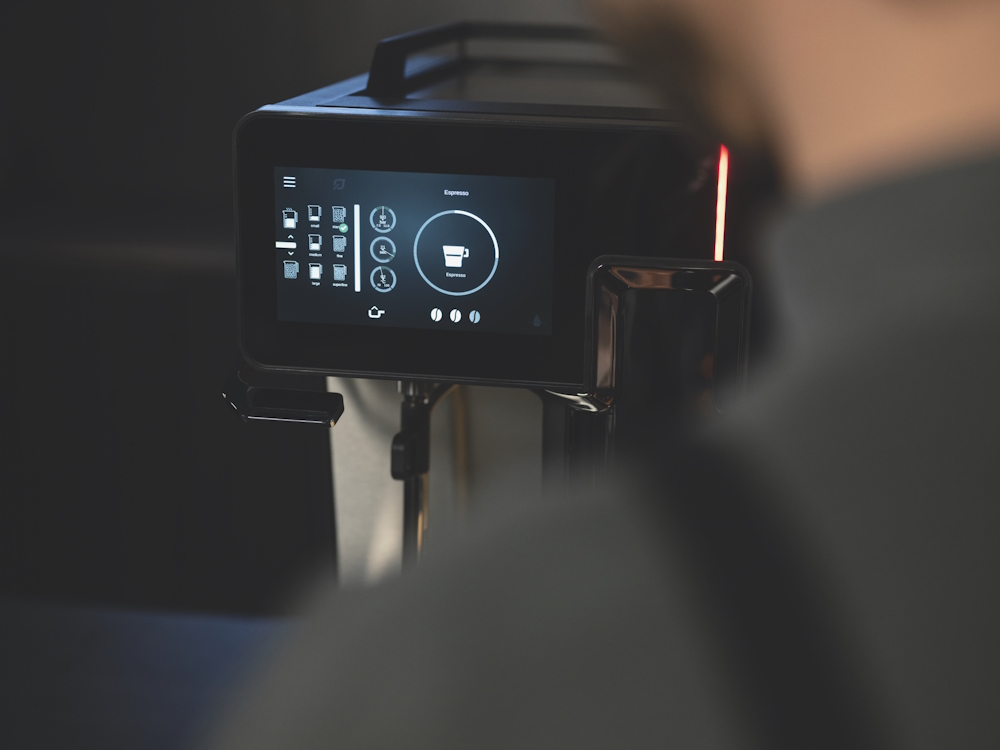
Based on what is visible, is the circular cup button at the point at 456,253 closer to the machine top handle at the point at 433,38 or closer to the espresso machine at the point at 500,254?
the espresso machine at the point at 500,254

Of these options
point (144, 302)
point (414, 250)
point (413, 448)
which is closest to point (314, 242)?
point (414, 250)

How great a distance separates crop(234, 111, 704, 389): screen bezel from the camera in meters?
0.55

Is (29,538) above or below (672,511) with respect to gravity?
below

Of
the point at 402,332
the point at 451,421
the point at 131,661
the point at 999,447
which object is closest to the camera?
the point at 999,447

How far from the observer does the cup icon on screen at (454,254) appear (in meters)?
0.57

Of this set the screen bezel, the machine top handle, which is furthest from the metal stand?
the machine top handle

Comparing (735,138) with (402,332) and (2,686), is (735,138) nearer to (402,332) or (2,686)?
(402,332)

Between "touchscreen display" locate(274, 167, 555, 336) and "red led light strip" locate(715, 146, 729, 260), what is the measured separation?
0.09m

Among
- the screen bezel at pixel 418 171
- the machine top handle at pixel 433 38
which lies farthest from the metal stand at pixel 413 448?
the machine top handle at pixel 433 38

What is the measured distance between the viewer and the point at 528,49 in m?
0.92

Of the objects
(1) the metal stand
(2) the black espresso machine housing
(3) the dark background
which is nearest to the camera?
(2) the black espresso machine housing

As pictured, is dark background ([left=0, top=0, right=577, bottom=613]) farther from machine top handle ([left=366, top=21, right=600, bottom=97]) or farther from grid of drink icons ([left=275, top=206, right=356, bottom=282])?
grid of drink icons ([left=275, top=206, right=356, bottom=282])

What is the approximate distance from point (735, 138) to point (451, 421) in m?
0.63

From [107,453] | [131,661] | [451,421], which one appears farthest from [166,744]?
[451,421]
